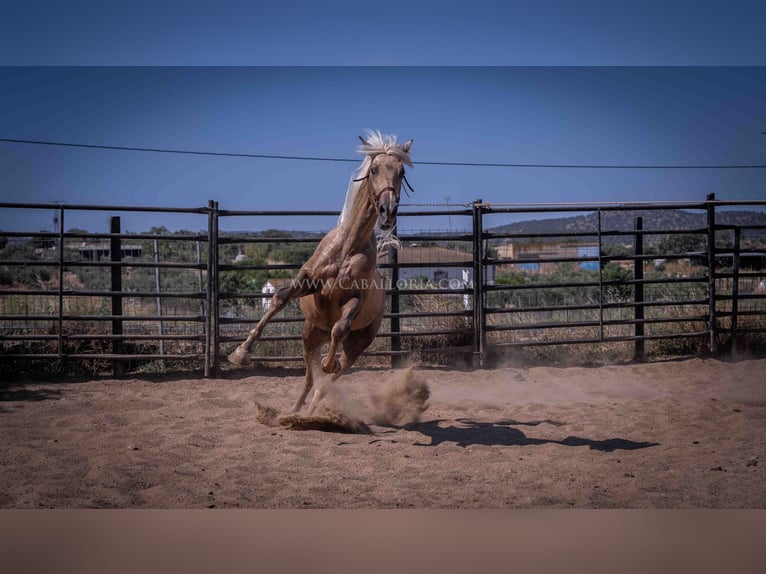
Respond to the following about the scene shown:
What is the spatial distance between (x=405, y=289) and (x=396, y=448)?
3.84 m

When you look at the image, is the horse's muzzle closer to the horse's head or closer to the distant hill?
the horse's head

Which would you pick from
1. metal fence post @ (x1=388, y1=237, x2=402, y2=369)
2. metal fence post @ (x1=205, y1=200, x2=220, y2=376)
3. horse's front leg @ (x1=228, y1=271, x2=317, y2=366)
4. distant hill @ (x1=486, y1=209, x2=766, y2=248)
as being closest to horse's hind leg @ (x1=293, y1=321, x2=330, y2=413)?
horse's front leg @ (x1=228, y1=271, x2=317, y2=366)

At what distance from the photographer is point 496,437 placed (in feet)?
15.4

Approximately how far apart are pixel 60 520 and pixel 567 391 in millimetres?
5051

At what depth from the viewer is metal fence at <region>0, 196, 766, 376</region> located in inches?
291

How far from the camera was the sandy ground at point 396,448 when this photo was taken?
10.5 feet

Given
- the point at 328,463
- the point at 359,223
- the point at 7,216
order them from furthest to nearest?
the point at 7,216, the point at 359,223, the point at 328,463

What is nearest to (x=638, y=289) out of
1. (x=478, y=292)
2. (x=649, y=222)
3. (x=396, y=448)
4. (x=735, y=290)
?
(x=649, y=222)

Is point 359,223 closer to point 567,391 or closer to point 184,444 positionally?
point 184,444

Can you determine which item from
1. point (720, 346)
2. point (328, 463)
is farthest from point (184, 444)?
point (720, 346)

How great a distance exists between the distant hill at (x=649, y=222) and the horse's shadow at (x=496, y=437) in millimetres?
3568

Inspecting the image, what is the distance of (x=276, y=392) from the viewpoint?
6.43 metres

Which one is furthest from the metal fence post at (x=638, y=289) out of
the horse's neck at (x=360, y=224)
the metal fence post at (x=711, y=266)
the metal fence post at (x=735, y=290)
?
the horse's neck at (x=360, y=224)

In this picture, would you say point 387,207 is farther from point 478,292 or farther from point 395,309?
point 478,292
